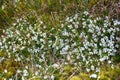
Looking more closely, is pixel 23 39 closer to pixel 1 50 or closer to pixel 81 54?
pixel 1 50

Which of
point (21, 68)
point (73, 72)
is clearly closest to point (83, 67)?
point (73, 72)

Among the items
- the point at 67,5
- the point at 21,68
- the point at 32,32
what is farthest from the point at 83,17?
the point at 21,68

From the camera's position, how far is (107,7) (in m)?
5.43

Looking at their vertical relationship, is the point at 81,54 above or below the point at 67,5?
below

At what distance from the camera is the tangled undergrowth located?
15.0ft

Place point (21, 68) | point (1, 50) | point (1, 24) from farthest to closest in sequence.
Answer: point (1, 24) → point (1, 50) → point (21, 68)

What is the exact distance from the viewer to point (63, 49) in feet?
16.0

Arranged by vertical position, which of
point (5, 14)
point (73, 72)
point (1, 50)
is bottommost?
point (73, 72)

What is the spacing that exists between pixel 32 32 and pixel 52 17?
0.40 meters

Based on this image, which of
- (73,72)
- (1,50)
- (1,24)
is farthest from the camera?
(1,24)

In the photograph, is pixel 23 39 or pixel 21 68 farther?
pixel 23 39

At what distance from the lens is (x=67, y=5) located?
5562 mm

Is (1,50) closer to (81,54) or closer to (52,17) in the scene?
(52,17)

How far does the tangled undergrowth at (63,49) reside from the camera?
4.58 meters
